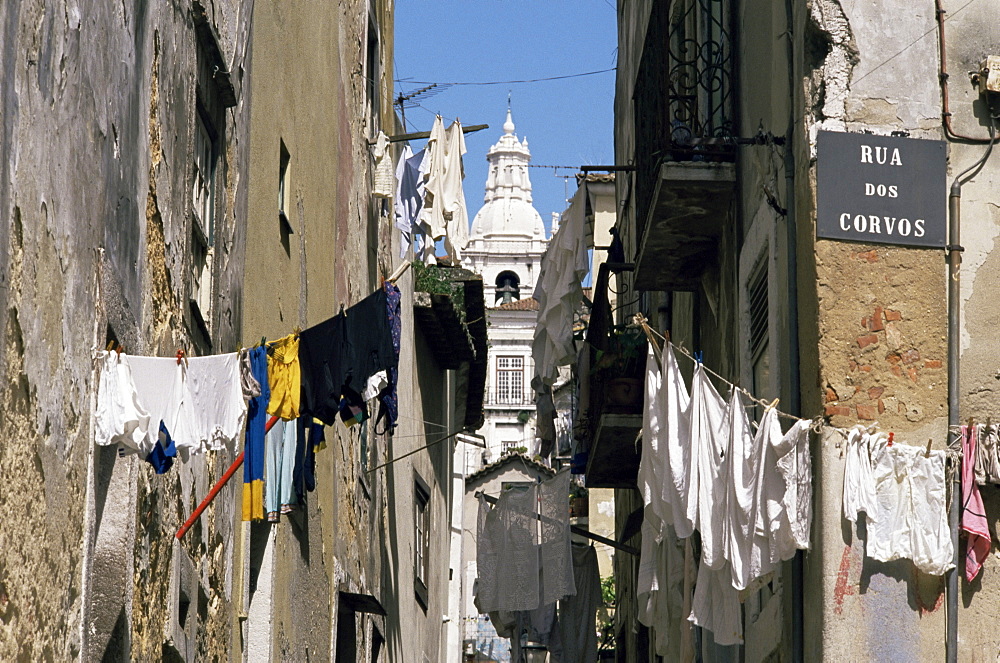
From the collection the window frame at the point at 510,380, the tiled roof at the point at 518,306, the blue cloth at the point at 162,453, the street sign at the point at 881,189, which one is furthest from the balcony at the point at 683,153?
the tiled roof at the point at 518,306

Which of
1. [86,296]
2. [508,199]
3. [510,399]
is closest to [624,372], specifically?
[86,296]

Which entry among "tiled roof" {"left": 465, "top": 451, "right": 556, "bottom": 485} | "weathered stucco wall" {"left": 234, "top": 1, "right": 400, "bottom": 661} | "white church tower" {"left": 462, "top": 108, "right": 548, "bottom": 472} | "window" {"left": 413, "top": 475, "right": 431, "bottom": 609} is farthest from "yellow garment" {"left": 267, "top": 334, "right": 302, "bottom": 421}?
"white church tower" {"left": 462, "top": 108, "right": 548, "bottom": 472}

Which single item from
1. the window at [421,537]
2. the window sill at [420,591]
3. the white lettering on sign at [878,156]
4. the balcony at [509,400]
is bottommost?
the window sill at [420,591]

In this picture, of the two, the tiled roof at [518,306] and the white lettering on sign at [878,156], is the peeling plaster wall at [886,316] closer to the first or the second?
the white lettering on sign at [878,156]

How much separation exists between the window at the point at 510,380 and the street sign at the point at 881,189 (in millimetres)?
78720

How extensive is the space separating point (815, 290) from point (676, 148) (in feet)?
7.36

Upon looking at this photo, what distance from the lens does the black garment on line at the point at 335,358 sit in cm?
848

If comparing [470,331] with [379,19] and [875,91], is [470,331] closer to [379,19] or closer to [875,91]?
[379,19]

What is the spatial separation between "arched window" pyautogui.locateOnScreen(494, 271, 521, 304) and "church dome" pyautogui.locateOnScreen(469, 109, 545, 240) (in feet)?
11.3

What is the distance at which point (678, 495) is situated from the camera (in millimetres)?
8555

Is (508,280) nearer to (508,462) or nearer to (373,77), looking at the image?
(508,462)

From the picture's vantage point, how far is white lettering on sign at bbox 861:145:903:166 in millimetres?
8273

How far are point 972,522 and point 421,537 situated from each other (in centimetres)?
1460

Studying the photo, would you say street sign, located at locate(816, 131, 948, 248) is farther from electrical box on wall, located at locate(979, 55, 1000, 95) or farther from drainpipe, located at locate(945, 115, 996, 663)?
electrical box on wall, located at locate(979, 55, 1000, 95)
